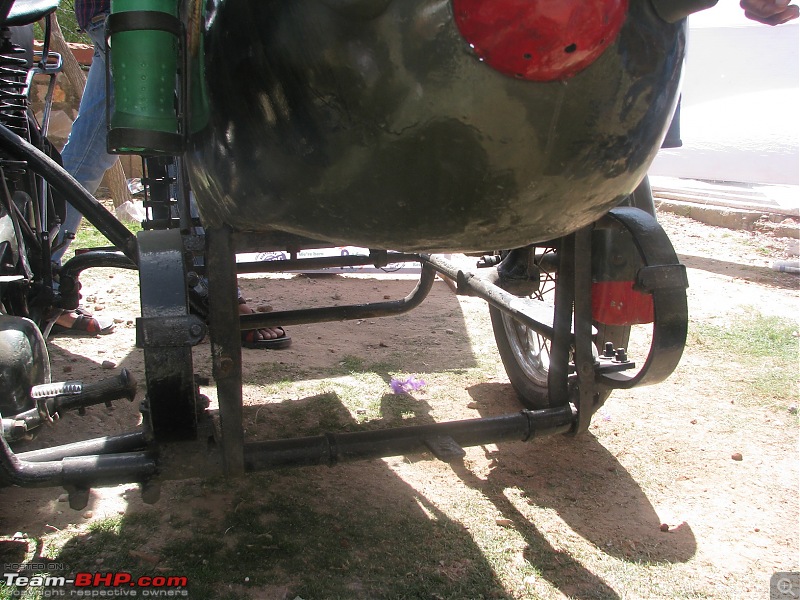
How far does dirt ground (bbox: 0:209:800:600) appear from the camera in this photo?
196 centimetres

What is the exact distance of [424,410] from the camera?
302 cm

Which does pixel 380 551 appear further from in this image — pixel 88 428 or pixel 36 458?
pixel 88 428

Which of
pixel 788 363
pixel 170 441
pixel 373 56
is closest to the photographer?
pixel 373 56

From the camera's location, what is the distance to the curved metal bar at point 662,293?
164 centimetres

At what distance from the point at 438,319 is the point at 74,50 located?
675 centimetres

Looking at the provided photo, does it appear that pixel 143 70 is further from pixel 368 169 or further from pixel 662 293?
pixel 662 293

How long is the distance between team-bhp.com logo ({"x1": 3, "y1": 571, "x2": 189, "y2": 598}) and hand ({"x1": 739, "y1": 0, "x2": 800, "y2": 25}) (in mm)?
1853

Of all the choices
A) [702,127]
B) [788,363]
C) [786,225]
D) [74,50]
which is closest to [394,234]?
[788,363]

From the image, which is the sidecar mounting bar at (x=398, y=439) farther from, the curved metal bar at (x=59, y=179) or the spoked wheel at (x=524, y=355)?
the spoked wheel at (x=524, y=355)

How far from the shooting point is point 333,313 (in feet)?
9.05

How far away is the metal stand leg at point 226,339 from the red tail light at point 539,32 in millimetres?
786

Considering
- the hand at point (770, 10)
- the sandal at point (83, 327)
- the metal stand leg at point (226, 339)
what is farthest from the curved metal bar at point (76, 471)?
the sandal at point (83, 327)

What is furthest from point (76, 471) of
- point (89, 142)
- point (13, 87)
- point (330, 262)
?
point (89, 142)

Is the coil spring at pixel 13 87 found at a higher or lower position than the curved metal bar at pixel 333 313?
higher
